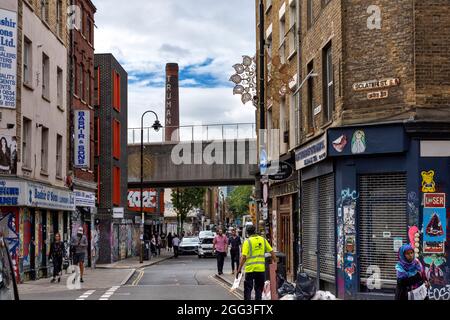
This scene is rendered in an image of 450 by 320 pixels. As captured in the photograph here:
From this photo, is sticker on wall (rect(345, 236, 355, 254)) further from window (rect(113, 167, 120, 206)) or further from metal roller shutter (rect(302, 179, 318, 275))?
window (rect(113, 167, 120, 206))

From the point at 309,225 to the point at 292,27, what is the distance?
282 inches

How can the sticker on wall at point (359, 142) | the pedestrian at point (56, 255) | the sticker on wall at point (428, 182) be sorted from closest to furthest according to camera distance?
the sticker on wall at point (428, 182), the sticker on wall at point (359, 142), the pedestrian at point (56, 255)

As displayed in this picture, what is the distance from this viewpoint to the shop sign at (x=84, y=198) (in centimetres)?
3612

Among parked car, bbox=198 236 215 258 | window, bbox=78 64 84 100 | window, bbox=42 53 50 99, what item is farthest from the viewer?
parked car, bbox=198 236 215 258

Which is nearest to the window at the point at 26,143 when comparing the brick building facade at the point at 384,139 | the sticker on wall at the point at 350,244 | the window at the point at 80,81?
the window at the point at 80,81

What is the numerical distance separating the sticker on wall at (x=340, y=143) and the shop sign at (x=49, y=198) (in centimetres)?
1201

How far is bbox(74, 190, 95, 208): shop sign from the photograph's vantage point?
3612 centimetres

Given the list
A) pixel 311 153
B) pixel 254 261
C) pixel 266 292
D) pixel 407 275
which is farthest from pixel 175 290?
pixel 407 275

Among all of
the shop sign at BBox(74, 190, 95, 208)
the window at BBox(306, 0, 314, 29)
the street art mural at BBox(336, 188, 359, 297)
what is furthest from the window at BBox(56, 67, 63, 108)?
the street art mural at BBox(336, 188, 359, 297)

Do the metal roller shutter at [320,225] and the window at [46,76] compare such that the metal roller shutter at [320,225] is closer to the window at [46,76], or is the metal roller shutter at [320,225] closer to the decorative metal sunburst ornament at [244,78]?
the decorative metal sunburst ornament at [244,78]

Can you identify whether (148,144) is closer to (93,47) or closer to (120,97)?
(120,97)

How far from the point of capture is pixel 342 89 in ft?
61.0

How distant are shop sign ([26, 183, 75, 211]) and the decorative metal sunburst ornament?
8.61 metres

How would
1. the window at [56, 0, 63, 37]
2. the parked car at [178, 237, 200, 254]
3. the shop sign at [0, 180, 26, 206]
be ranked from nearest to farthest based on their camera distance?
the shop sign at [0, 180, 26, 206]
the window at [56, 0, 63, 37]
the parked car at [178, 237, 200, 254]
